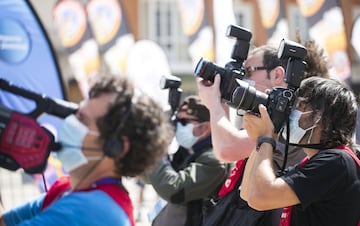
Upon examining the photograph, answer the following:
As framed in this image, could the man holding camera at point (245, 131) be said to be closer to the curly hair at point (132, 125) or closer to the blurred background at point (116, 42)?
the blurred background at point (116, 42)

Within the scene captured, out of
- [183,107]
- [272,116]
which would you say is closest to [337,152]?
[272,116]

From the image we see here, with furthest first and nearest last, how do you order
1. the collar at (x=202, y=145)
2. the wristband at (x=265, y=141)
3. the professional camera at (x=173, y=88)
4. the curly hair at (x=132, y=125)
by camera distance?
1. the professional camera at (x=173, y=88)
2. the collar at (x=202, y=145)
3. the wristband at (x=265, y=141)
4. the curly hair at (x=132, y=125)

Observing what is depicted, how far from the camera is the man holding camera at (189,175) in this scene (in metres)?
3.62

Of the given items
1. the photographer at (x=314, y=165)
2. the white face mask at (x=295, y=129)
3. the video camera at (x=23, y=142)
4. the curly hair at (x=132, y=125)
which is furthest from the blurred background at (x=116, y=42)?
the white face mask at (x=295, y=129)

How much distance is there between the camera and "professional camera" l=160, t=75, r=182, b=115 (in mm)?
3975

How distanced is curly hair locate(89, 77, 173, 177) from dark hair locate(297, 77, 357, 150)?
68cm

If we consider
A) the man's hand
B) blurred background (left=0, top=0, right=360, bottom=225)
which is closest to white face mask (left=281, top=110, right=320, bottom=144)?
the man's hand

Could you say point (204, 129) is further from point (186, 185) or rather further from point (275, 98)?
point (275, 98)

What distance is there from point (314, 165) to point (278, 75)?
0.88 metres

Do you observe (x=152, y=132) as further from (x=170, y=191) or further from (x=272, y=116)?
(x=170, y=191)

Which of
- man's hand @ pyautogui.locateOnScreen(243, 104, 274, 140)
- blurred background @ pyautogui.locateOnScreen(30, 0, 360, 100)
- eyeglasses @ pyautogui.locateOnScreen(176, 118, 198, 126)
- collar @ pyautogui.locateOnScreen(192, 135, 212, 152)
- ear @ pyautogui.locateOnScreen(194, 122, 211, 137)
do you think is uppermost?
man's hand @ pyautogui.locateOnScreen(243, 104, 274, 140)

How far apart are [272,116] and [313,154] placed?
22 cm

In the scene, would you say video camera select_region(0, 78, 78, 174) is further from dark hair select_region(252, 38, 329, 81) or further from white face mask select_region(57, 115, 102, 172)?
dark hair select_region(252, 38, 329, 81)

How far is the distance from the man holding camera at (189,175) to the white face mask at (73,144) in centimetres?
133
